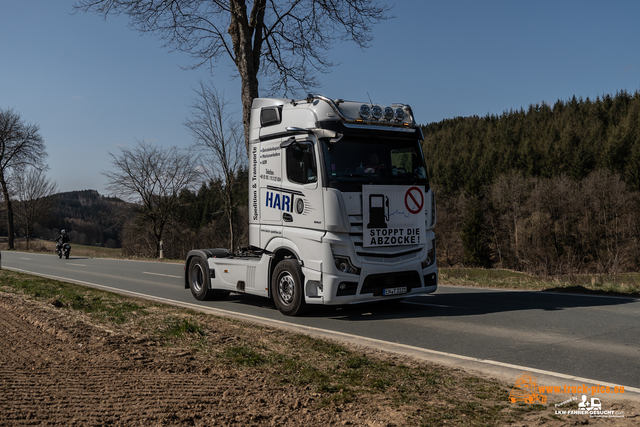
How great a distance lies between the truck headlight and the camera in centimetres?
832

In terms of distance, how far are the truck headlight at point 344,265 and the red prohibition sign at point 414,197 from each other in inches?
61.8

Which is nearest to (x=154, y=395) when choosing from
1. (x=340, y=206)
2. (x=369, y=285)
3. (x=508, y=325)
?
(x=340, y=206)

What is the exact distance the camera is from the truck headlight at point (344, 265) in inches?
327

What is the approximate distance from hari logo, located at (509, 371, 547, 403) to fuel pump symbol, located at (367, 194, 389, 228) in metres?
3.93

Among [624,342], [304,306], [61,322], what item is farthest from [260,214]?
[624,342]

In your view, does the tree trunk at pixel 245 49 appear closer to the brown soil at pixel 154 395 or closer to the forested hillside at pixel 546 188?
the brown soil at pixel 154 395

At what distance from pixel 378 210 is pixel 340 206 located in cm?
76

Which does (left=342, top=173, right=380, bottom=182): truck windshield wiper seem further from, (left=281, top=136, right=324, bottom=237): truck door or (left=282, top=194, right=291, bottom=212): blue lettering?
(left=282, top=194, right=291, bottom=212): blue lettering

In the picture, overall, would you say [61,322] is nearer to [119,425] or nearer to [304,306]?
[304,306]

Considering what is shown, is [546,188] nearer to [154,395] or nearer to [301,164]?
[301,164]

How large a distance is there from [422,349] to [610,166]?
84054 millimetres

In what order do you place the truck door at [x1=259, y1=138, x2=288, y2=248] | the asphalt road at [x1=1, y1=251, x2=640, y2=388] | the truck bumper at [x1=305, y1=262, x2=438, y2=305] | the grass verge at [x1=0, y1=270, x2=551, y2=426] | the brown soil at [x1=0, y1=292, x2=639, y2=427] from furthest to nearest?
1. the truck door at [x1=259, y1=138, x2=288, y2=248]
2. the truck bumper at [x1=305, y1=262, x2=438, y2=305]
3. the asphalt road at [x1=1, y1=251, x2=640, y2=388]
4. the grass verge at [x1=0, y1=270, x2=551, y2=426]
5. the brown soil at [x1=0, y1=292, x2=639, y2=427]

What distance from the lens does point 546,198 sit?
6781cm

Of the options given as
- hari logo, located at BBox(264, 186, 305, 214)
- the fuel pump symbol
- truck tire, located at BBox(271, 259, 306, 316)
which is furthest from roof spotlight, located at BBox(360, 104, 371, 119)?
truck tire, located at BBox(271, 259, 306, 316)
